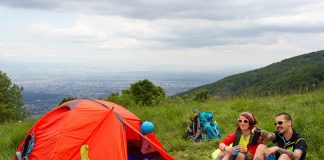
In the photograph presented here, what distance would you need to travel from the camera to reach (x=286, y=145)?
4.99m

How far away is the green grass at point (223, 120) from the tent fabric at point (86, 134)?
50.4 inches

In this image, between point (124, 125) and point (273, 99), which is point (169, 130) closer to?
point (124, 125)

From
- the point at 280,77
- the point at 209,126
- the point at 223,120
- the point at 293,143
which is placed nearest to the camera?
the point at 293,143

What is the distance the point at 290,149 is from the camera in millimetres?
4965

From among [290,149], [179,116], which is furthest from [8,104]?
[290,149]

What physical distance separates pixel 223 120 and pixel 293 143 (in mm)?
4711

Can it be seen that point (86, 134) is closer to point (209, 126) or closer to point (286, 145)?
point (286, 145)

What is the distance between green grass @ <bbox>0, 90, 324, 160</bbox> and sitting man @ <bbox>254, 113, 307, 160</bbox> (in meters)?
1.25

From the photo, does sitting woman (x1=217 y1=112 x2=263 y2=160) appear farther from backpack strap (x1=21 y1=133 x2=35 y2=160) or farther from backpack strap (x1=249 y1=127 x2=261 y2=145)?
backpack strap (x1=21 y1=133 x2=35 y2=160)

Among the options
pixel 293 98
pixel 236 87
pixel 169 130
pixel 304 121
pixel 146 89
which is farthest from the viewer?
pixel 236 87

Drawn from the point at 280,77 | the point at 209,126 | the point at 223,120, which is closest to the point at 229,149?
the point at 209,126

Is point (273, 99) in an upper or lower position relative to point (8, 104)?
upper

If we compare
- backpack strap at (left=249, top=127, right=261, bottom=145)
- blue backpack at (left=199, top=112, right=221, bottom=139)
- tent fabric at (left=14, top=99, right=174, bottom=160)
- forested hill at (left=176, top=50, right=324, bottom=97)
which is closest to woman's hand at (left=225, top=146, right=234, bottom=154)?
backpack strap at (left=249, top=127, right=261, bottom=145)

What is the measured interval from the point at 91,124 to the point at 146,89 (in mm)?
26775
